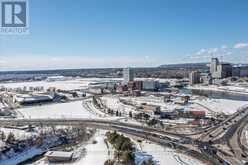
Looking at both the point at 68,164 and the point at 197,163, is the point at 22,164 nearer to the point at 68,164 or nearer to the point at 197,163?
the point at 68,164

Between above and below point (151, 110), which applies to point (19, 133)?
below

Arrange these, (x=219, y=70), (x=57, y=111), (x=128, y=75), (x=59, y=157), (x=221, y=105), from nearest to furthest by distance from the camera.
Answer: (x=59, y=157) → (x=57, y=111) → (x=221, y=105) → (x=128, y=75) → (x=219, y=70)

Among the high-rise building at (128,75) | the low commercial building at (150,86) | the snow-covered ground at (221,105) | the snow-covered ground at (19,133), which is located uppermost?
the high-rise building at (128,75)

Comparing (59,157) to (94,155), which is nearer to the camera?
(59,157)

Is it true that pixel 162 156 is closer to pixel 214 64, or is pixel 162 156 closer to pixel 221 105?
pixel 221 105

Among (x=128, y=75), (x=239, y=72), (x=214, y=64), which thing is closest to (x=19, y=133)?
(x=128, y=75)

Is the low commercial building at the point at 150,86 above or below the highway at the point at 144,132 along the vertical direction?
above

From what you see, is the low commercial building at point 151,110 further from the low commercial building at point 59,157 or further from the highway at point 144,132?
the low commercial building at point 59,157

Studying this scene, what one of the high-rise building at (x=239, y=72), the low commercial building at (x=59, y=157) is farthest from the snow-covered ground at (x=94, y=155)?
the high-rise building at (x=239, y=72)

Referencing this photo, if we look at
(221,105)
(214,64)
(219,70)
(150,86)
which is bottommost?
(221,105)

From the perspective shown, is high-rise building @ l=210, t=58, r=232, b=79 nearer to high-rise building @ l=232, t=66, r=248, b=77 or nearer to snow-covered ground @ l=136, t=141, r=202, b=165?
high-rise building @ l=232, t=66, r=248, b=77

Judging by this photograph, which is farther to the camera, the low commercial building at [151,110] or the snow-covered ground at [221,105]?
the snow-covered ground at [221,105]
